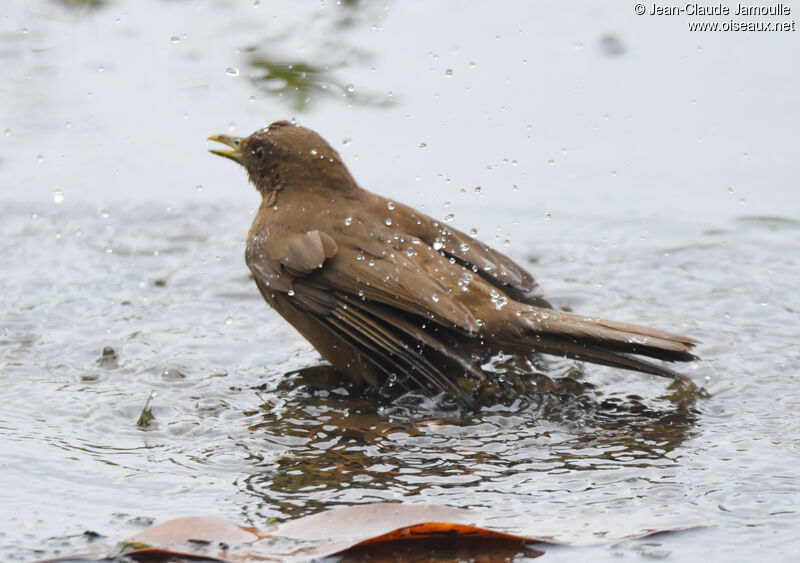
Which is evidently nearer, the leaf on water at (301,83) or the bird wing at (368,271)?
the bird wing at (368,271)

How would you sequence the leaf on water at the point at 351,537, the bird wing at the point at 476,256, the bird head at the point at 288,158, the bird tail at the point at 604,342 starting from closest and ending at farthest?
the leaf on water at the point at 351,537 → the bird tail at the point at 604,342 → the bird wing at the point at 476,256 → the bird head at the point at 288,158

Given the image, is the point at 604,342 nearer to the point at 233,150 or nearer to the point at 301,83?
the point at 233,150

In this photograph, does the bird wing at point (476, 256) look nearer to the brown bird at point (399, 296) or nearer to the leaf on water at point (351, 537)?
the brown bird at point (399, 296)

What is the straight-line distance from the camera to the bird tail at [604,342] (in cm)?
557

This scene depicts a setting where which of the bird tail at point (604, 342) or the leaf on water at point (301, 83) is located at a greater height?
the leaf on water at point (301, 83)

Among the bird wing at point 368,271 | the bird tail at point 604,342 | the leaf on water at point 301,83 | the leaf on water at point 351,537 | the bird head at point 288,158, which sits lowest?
the leaf on water at point 351,537

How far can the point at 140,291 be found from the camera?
24.1ft

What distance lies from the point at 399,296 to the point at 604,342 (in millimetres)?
1008

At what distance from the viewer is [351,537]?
4.04 meters

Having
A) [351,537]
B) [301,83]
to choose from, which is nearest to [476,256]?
[351,537]

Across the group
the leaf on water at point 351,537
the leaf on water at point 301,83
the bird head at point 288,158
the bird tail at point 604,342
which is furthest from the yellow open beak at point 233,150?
the leaf on water at point 351,537

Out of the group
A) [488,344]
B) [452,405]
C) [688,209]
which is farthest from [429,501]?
[688,209]

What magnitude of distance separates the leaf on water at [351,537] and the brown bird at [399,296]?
1685mm

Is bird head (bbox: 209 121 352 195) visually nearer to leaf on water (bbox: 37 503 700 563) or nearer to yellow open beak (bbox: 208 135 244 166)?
yellow open beak (bbox: 208 135 244 166)
